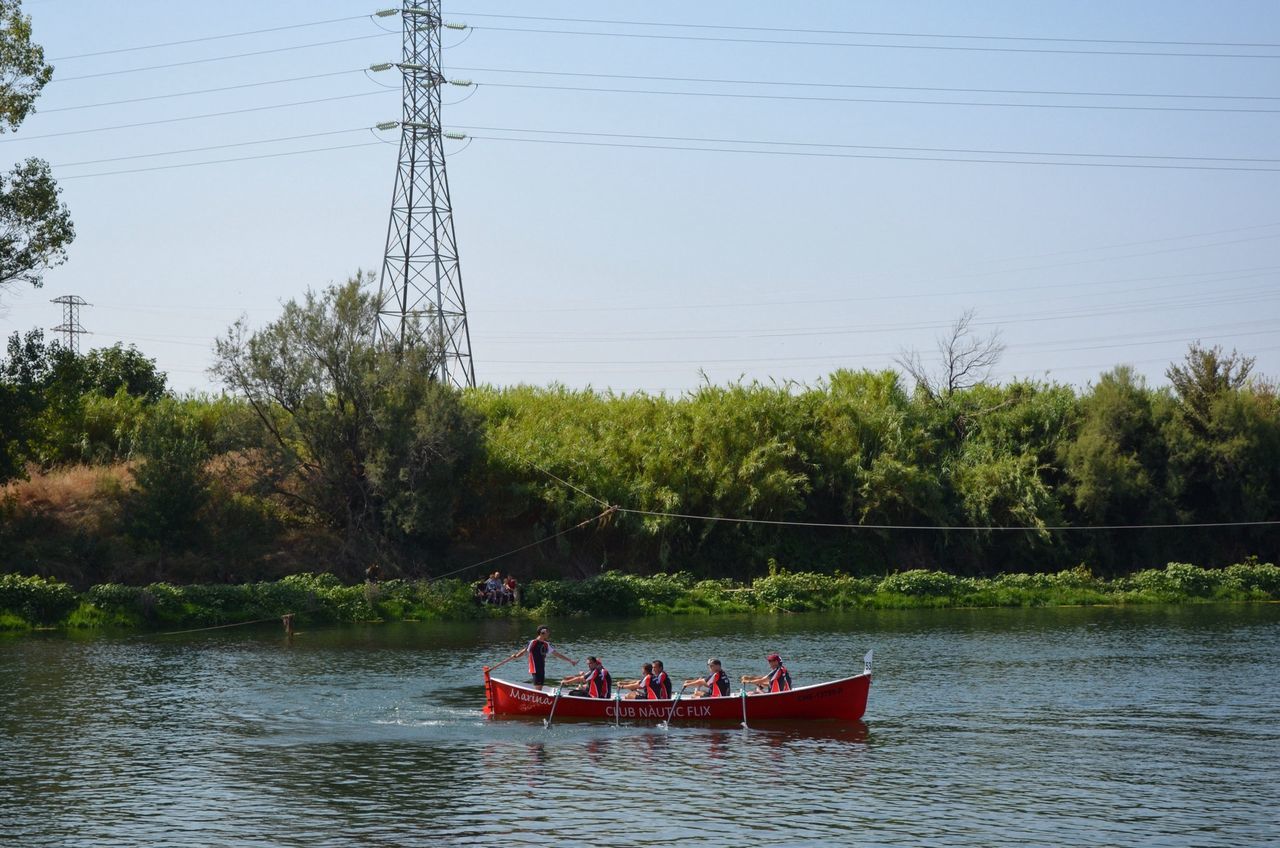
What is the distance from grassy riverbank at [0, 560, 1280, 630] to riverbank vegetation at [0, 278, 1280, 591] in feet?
6.19

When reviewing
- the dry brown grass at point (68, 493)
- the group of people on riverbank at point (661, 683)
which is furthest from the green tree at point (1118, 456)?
the dry brown grass at point (68, 493)

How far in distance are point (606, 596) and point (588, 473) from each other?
380 inches

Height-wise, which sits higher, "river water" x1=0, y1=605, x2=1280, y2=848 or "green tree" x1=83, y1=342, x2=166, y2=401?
"green tree" x1=83, y1=342, x2=166, y2=401

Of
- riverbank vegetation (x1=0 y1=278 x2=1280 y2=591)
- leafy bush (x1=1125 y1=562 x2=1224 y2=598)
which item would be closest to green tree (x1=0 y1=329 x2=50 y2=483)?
riverbank vegetation (x1=0 y1=278 x2=1280 y2=591)

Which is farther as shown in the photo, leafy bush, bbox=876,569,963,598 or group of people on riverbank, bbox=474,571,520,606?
leafy bush, bbox=876,569,963,598

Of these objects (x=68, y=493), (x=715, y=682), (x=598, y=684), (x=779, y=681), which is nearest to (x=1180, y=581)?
(x=779, y=681)

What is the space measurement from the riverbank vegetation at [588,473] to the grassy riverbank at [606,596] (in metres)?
1.89

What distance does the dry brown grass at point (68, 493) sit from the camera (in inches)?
2323

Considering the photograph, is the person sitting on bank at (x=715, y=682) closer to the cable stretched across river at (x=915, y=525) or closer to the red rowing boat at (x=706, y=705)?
the red rowing boat at (x=706, y=705)

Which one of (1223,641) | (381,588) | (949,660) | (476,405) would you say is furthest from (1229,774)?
(476,405)

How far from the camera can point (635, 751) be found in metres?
29.6

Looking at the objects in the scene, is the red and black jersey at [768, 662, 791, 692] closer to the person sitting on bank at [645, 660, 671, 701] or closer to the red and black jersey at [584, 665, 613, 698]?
the person sitting on bank at [645, 660, 671, 701]

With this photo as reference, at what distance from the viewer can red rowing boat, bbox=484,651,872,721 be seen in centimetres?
3150

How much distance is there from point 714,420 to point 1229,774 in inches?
1737
